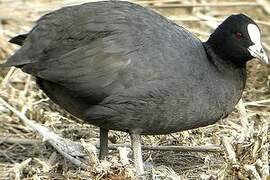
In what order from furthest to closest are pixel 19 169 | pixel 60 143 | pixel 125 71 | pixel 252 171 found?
pixel 60 143 < pixel 19 169 < pixel 125 71 < pixel 252 171

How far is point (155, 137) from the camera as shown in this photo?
5547 mm

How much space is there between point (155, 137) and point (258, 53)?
118 centimetres

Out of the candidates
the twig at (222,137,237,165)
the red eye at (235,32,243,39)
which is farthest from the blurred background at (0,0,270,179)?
the red eye at (235,32,243,39)

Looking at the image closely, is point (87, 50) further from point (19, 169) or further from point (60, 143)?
point (60, 143)

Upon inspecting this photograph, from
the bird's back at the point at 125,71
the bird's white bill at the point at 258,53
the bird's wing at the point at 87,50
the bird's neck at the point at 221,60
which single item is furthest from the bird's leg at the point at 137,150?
the bird's white bill at the point at 258,53

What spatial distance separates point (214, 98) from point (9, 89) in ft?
6.86

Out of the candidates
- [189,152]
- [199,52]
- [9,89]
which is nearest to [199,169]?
[189,152]

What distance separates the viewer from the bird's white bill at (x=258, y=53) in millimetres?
4625

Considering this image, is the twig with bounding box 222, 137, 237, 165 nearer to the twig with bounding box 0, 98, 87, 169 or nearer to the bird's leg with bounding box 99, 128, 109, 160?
the bird's leg with bounding box 99, 128, 109, 160

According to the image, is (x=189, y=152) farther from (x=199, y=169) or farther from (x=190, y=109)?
(x=190, y=109)

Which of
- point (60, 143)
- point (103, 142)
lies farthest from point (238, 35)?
point (60, 143)

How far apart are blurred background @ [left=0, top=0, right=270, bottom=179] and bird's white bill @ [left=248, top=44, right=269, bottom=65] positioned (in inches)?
14.0

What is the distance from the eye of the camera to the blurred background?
14.1ft

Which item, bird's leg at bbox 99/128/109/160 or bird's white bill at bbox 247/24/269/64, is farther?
bird's leg at bbox 99/128/109/160
